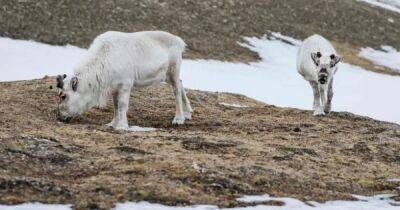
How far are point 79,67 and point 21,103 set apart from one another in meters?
3.08

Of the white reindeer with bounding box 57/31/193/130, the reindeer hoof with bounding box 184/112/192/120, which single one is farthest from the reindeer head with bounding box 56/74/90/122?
the reindeer hoof with bounding box 184/112/192/120

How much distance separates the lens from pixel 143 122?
1762cm

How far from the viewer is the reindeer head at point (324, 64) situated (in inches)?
763

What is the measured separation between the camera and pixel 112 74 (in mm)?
15844

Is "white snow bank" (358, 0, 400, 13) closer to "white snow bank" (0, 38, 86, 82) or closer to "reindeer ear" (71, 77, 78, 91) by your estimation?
"white snow bank" (0, 38, 86, 82)

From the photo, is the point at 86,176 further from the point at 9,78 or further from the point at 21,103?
the point at 9,78

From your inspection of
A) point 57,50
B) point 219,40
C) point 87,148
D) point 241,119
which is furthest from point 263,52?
point 87,148

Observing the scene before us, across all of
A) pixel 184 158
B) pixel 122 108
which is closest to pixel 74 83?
pixel 122 108

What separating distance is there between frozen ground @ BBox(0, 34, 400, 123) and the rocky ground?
1458 centimetres

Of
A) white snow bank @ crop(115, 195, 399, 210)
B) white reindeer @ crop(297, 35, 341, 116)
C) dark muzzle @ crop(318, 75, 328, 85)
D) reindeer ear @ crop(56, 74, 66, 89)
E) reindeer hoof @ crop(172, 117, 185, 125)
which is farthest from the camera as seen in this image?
white reindeer @ crop(297, 35, 341, 116)

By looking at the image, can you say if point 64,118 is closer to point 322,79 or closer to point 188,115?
point 188,115

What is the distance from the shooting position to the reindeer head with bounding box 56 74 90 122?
1552cm

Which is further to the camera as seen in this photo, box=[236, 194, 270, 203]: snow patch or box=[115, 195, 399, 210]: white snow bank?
box=[236, 194, 270, 203]: snow patch

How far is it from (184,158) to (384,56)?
149ft
